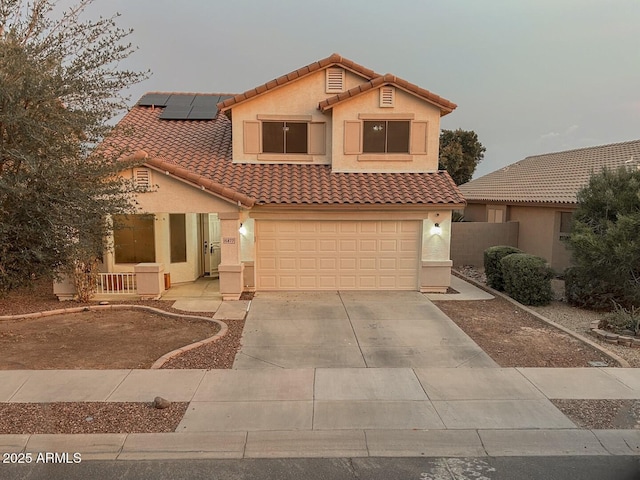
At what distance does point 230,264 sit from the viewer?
1212 centimetres

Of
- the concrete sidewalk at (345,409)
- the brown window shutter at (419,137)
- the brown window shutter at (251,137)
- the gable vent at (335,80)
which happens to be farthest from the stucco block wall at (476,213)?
the concrete sidewalk at (345,409)

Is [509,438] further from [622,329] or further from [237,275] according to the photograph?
[237,275]

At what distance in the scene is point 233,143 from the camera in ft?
47.5

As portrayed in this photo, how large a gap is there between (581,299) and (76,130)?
12126 millimetres

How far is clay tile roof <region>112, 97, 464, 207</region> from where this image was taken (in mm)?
12438

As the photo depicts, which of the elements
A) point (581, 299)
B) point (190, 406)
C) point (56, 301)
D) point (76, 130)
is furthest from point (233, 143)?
point (581, 299)

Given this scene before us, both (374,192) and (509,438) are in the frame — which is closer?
(509,438)

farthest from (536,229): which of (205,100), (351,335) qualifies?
(205,100)

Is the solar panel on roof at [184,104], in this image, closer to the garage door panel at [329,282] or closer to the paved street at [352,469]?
the garage door panel at [329,282]

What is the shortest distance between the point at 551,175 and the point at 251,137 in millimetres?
14380

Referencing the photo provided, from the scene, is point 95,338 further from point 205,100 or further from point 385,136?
point 205,100

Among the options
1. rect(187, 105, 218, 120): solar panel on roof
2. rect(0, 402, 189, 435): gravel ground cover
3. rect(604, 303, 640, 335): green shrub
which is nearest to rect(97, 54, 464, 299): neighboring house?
rect(187, 105, 218, 120): solar panel on roof

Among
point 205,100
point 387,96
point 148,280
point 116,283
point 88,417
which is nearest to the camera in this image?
point 88,417

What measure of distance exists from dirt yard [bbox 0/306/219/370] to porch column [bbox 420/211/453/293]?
6665mm
